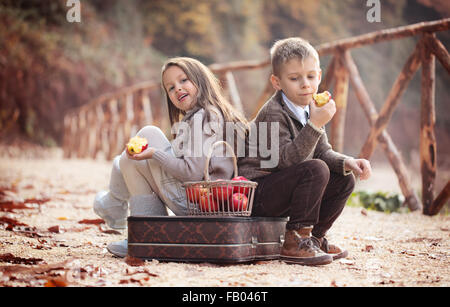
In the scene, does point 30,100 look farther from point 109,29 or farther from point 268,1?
point 268,1

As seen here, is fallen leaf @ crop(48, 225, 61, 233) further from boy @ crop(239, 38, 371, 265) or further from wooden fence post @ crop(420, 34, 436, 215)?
wooden fence post @ crop(420, 34, 436, 215)

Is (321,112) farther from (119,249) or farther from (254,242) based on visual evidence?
(119,249)

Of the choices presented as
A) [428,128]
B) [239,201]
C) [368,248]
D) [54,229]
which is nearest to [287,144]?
[239,201]

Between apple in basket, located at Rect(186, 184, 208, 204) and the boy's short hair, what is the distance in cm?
64

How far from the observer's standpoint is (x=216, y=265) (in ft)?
6.18

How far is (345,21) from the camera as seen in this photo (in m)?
15.9

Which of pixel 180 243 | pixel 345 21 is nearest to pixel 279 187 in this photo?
pixel 180 243

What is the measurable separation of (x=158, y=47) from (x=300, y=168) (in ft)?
48.3

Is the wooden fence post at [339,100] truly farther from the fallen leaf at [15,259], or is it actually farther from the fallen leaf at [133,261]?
the fallen leaf at [15,259]

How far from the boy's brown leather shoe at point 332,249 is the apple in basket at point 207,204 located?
0.50 m

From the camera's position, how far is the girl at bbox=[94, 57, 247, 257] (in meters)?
2.05

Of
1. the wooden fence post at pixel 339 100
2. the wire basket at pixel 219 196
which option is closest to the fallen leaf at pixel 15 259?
the wire basket at pixel 219 196

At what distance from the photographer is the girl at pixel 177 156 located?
2049 millimetres

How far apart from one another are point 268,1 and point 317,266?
16.2 m
